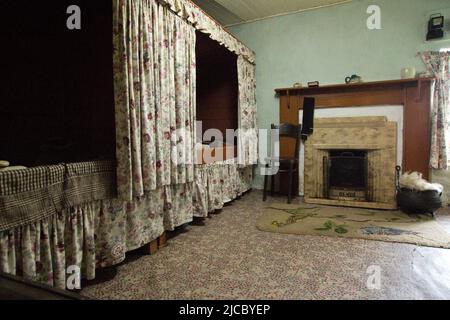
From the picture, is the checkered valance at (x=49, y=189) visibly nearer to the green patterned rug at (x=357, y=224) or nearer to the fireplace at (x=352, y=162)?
the green patterned rug at (x=357, y=224)

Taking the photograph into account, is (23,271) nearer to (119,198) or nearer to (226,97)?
(119,198)

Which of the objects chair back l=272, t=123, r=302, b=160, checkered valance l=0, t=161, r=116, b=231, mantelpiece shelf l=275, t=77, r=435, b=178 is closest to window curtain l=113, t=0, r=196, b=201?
checkered valance l=0, t=161, r=116, b=231

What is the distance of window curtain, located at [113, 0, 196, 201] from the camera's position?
5.49 feet

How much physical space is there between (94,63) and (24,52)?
0.55 meters

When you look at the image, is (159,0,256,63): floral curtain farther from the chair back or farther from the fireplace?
the fireplace

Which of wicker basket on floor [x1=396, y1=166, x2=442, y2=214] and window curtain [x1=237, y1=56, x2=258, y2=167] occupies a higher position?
window curtain [x1=237, y1=56, x2=258, y2=167]

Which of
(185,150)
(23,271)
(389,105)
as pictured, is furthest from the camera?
(389,105)


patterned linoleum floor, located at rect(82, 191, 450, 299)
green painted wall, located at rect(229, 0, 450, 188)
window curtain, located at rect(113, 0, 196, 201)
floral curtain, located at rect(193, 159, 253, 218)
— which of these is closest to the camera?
patterned linoleum floor, located at rect(82, 191, 450, 299)

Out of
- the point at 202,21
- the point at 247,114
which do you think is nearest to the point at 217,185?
the point at 247,114

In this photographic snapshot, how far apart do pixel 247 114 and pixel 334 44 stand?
157cm

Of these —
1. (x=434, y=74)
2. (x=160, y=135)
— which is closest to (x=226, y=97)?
(x=160, y=135)

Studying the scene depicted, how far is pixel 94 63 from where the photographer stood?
7.04ft

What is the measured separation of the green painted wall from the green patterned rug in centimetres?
152

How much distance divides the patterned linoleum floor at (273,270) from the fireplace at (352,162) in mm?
1392
